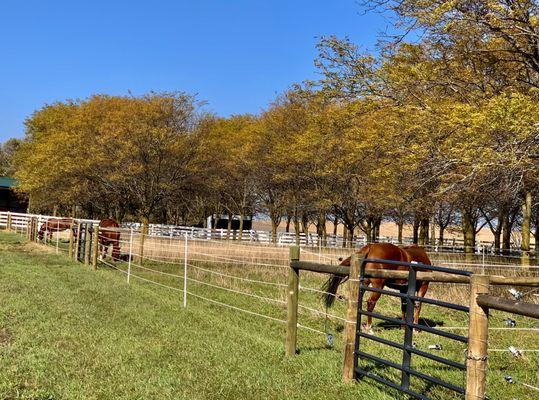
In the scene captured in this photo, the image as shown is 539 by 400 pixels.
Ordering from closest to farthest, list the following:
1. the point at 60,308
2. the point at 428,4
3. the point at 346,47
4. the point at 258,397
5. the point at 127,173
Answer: the point at 258,397 → the point at 60,308 → the point at 428,4 → the point at 346,47 → the point at 127,173

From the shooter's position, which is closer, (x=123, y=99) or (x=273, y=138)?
(x=273, y=138)

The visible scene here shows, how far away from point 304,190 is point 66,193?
17.4 metres

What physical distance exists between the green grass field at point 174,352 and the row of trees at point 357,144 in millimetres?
3710

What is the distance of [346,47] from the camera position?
13.4 meters

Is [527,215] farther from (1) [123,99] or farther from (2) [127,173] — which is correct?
(1) [123,99]

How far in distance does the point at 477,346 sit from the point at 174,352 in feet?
11.8

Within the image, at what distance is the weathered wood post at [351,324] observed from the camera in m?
5.31

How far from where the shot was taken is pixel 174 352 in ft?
20.5

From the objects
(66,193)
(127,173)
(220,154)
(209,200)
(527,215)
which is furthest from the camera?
(209,200)

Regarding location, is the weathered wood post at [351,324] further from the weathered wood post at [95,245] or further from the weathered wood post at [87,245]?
the weathered wood post at [87,245]

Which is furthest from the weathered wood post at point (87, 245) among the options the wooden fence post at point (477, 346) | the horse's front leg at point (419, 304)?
the wooden fence post at point (477, 346)

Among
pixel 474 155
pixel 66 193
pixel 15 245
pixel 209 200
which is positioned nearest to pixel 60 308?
pixel 474 155

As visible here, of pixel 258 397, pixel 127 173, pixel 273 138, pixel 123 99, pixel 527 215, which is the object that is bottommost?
pixel 258 397

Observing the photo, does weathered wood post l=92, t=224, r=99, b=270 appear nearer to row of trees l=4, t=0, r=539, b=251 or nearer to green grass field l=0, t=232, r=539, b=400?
green grass field l=0, t=232, r=539, b=400
